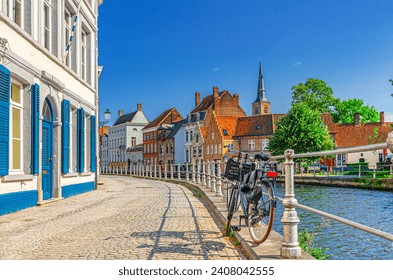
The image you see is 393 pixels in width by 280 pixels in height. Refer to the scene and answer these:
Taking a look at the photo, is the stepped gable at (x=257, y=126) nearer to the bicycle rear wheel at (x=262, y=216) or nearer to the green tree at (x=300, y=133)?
the green tree at (x=300, y=133)

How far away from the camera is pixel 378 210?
13945 millimetres

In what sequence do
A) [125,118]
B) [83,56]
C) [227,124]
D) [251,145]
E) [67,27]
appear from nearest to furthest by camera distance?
[67,27] → [83,56] → [251,145] → [227,124] → [125,118]

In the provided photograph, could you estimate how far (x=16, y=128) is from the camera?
8.19m

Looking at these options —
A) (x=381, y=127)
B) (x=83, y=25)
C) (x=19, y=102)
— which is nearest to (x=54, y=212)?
(x=19, y=102)

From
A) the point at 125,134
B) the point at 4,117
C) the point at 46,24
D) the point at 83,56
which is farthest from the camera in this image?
the point at 125,134

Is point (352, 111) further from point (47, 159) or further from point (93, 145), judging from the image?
point (47, 159)

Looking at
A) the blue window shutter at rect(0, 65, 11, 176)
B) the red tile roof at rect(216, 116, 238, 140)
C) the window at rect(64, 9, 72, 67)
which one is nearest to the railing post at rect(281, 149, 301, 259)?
the blue window shutter at rect(0, 65, 11, 176)

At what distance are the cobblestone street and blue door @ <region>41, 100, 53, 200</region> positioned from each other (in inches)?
77.4

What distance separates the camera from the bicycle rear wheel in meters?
4.05

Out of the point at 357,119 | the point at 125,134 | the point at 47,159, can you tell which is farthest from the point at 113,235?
the point at 125,134

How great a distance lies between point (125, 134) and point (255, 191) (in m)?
66.3

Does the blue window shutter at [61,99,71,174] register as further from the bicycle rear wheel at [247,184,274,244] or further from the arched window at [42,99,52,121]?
the bicycle rear wheel at [247,184,274,244]

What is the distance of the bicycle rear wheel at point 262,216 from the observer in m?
4.05
